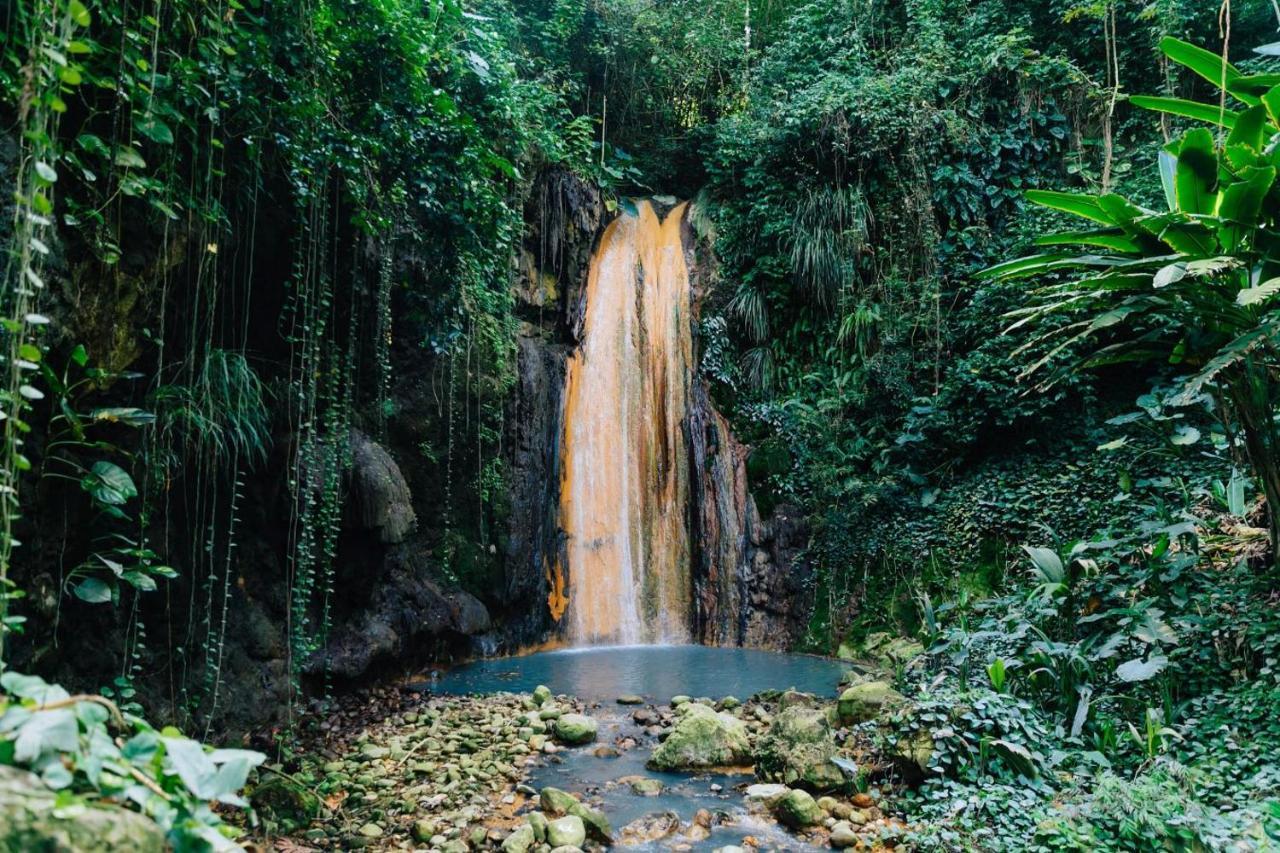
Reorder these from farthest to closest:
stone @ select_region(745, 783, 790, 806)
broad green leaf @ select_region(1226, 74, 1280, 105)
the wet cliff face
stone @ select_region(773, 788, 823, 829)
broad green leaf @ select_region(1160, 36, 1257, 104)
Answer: the wet cliff face
broad green leaf @ select_region(1160, 36, 1257, 104)
broad green leaf @ select_region(1226, 74, 1280, 105)
stone @ select_region(745, 783, 790, 806)
stone @ select_region(773, 788, 823, 829)

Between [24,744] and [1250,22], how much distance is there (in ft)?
43.3

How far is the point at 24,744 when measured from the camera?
1.15 m

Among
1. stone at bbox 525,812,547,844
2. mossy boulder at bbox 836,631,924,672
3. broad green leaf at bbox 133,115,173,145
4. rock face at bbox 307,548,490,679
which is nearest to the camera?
broad green leaf at bbox 133,115,173,145

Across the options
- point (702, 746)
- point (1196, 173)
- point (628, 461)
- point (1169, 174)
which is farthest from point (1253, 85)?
point (628, 461)

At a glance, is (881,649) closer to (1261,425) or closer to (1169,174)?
(1261,425)

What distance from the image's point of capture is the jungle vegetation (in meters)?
2.96

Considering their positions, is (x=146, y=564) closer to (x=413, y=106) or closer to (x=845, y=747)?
(x=413, y=106)

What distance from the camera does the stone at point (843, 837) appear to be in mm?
3580

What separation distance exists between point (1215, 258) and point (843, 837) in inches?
137

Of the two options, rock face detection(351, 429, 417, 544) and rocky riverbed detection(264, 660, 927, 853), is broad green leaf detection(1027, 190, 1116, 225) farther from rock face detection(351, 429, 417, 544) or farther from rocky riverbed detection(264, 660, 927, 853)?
rock face detection(351, 429, 417, 544)

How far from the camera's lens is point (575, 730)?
5.05 m

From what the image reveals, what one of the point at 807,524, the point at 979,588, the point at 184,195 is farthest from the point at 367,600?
the point at 979,588

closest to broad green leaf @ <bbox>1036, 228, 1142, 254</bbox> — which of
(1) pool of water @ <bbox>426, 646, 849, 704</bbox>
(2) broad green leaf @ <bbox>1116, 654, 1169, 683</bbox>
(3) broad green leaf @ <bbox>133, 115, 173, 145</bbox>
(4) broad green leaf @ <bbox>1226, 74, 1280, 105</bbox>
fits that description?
(4) broad green leaf @ <bbox>1226, 74, 1280, 105</bbox>

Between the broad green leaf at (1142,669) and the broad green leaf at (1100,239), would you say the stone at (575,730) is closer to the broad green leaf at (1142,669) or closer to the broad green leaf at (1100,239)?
the broad green leaf at (1142,669)
